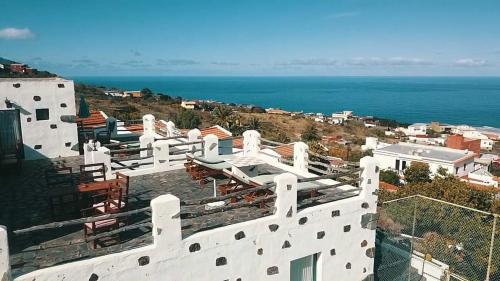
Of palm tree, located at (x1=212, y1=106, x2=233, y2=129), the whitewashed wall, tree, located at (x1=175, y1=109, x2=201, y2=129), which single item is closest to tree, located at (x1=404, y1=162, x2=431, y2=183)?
the whitewashed wall

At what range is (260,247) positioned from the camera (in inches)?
329

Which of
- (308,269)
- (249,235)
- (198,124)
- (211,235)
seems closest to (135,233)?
(211,235)

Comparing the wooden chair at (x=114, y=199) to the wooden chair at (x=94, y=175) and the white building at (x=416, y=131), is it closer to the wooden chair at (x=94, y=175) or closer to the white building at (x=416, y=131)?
the wooden chair at (x=94, y=175)

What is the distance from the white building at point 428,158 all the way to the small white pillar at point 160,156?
36.2 metres

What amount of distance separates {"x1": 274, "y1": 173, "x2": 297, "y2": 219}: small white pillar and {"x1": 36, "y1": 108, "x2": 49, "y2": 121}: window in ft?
36.2

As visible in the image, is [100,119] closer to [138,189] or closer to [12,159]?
[12,159]

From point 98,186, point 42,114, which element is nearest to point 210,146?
point 98,186

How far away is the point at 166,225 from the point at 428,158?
153 ft

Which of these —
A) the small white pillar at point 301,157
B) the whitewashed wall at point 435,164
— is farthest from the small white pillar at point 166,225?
the whitewashed wall at point 435,164

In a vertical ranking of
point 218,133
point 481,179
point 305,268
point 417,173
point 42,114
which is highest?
point 42,114

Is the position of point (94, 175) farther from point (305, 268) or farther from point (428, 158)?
point (428, 158)

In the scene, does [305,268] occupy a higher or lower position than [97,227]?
lower

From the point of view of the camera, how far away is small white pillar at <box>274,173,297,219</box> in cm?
852

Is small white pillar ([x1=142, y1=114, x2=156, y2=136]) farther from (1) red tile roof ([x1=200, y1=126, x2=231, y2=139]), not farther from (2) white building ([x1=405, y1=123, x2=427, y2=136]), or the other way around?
(2) white building ([x1=405, y1=123, x2=427, y2=136])
